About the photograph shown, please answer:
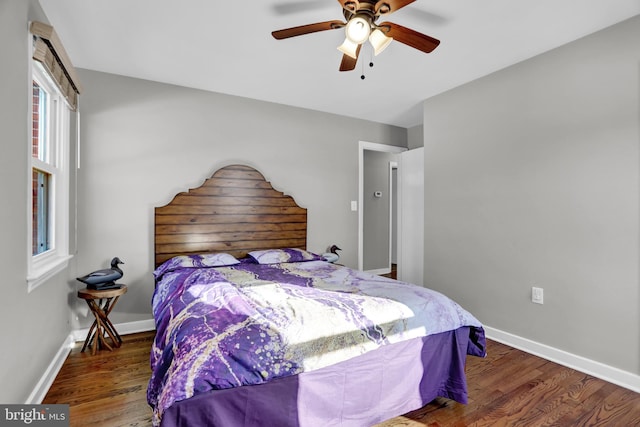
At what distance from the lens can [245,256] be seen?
3.55m

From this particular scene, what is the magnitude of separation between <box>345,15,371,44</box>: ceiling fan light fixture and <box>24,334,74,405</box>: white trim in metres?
2.76

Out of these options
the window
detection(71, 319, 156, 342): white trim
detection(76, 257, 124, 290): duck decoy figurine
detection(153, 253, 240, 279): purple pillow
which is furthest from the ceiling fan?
detection(71, 319, 156, 342): white trim

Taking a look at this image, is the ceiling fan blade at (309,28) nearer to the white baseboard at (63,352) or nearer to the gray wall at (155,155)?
the gray wall at (155,155)

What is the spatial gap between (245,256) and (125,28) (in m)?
2.26

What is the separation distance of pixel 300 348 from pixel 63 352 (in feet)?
7.33

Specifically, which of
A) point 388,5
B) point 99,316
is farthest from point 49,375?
point 388,5

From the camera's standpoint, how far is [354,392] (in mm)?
1625

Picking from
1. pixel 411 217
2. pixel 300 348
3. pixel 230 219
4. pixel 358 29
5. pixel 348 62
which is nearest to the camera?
pixel 300 348

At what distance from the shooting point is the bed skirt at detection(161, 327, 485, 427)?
51.1 inches

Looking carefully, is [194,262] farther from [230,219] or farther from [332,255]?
[332,255]

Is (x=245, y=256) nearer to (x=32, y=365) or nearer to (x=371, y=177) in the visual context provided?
(x=32, y=365)

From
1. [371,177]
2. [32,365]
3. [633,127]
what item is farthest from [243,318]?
[371,177]

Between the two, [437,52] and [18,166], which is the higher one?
[437,52]

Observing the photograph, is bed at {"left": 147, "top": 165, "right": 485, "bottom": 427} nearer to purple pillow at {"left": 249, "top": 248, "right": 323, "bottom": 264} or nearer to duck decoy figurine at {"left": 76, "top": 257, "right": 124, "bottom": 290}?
duck decoy figurine at {"left": 76, "top": 257, "right": 124, "bottom": 290}
